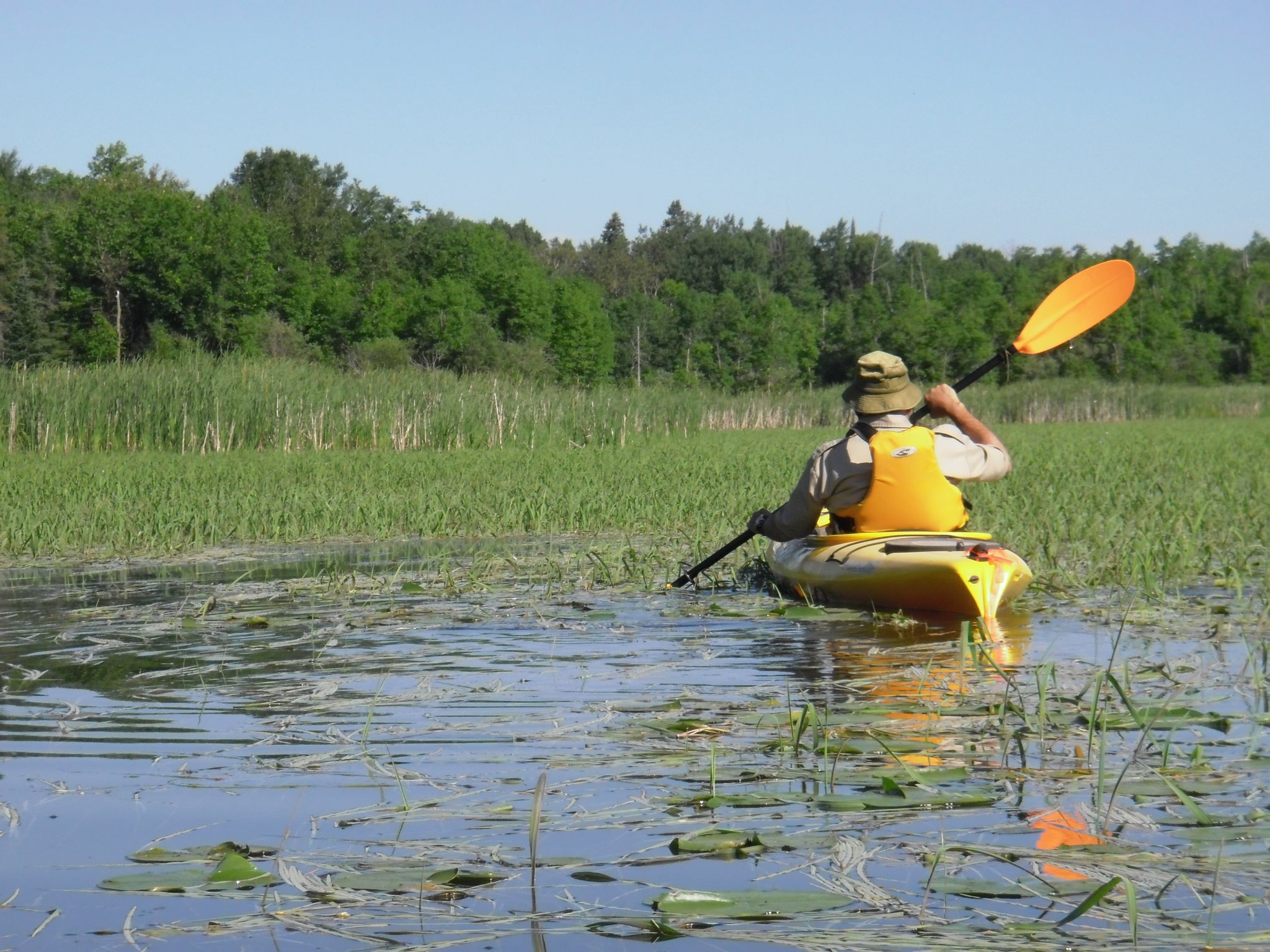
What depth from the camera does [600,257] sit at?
322ft

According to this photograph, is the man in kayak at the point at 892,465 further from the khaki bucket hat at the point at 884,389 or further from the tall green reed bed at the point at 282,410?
the tall green reed bed at the point at 282,410

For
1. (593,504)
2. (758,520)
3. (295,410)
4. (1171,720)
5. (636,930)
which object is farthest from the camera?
(295,410)

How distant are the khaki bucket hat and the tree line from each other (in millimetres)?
40810

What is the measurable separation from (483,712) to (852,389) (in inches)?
123

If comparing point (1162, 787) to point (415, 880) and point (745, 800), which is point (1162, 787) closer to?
point (745, 800)

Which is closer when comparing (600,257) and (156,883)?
(156,883)

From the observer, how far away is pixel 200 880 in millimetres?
3072

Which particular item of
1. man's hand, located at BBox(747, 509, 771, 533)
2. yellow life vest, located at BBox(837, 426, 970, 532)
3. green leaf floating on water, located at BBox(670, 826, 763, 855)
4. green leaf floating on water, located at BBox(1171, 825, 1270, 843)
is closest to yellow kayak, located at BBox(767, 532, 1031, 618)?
yellow life vest, located at BBox(837, 426, 970, 532)

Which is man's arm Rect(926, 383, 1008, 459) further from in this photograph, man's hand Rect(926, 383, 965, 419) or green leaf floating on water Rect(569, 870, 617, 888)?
green leaf floating on water Rect(569, 870, 617, 888)

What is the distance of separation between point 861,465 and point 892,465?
8.0 inches

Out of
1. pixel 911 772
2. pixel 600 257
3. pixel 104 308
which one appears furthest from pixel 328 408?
pixel 600 257

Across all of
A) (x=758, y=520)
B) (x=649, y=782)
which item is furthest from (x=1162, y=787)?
(x=758, y=520)

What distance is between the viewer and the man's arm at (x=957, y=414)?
7.58 metres

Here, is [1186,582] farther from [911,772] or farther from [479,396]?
[479,396]
